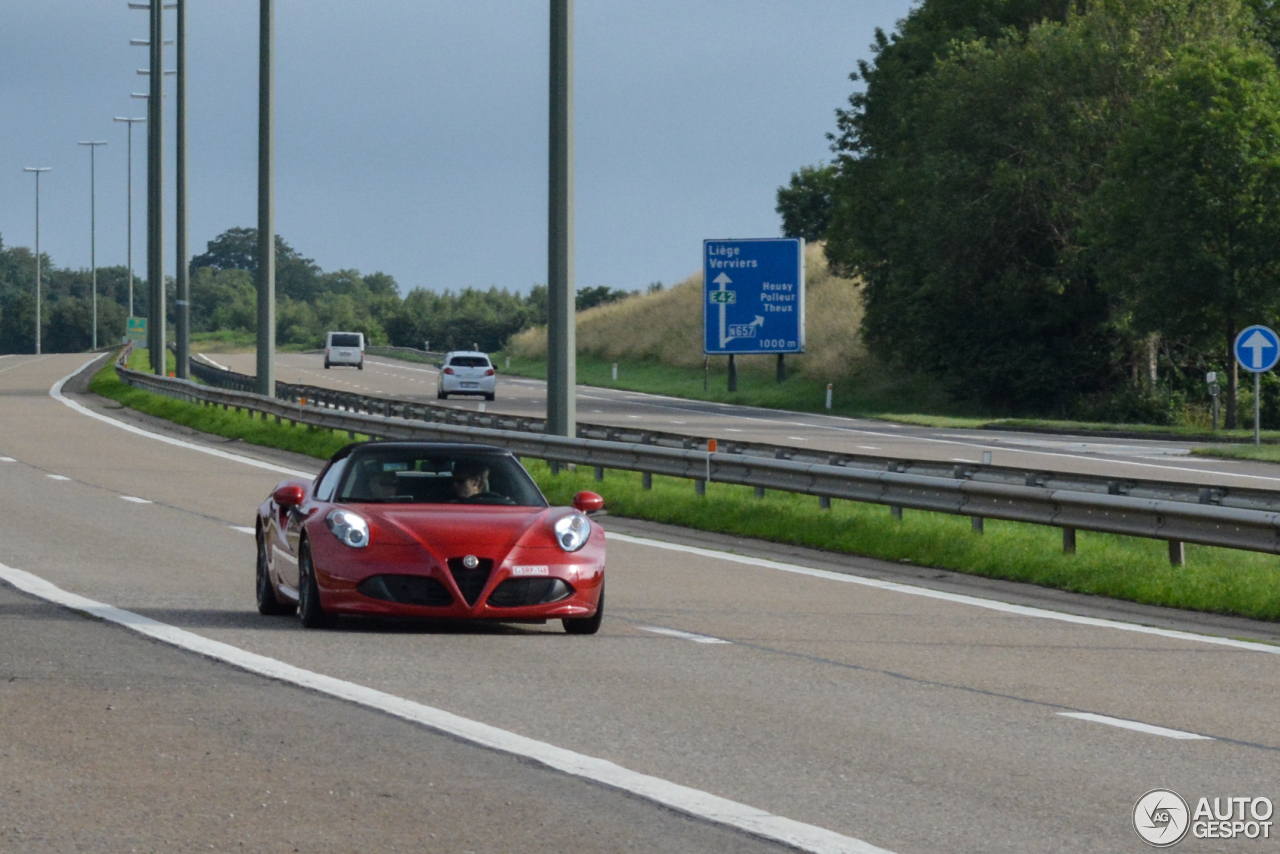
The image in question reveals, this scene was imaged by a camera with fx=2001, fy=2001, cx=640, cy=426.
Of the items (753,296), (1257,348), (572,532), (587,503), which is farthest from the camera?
(753,296)

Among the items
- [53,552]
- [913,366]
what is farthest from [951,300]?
[53,552]

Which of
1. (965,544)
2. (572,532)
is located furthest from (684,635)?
(965,544)

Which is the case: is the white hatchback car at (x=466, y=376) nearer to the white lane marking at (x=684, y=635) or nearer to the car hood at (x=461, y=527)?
the white lane marking at (x=684, y=635)

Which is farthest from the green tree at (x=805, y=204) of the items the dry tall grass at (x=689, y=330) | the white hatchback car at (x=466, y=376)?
the white hatchback car at (x=466, y=376)

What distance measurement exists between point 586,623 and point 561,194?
36.3 ft

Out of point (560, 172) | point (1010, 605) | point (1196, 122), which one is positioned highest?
point (1196, 122)

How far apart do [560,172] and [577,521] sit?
10.8 m

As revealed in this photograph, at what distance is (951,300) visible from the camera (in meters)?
61.3

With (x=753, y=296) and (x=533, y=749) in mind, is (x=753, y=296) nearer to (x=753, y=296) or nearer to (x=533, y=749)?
(x=753, y=296)

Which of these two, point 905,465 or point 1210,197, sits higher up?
point 1210,197

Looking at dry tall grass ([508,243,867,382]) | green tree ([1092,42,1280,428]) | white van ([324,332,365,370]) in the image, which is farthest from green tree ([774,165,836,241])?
green tree ([1092,42,1280,428])

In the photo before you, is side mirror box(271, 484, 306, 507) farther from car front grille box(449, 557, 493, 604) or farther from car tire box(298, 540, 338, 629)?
car front grille box(449, 557, 493, 604)

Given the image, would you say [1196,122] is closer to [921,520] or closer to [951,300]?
[951,300]

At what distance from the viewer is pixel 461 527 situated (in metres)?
11.8
